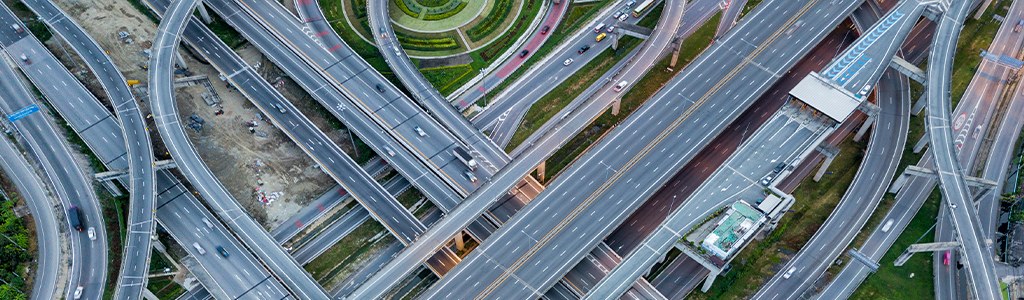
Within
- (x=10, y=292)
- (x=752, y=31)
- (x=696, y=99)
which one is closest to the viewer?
(x=10, y=292)

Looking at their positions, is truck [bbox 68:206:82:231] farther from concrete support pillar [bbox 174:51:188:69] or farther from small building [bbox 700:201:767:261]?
small building [bbox 700:201:767:261]

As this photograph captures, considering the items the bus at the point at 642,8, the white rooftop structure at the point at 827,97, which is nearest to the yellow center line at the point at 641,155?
the white rooftop structure at the point at 827,97

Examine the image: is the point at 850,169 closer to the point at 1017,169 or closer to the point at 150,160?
the point at 1017,169

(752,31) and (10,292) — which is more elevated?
(752,31)

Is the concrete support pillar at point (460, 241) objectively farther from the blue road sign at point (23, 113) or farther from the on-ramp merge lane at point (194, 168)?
the blue road sign at point (23, 113)

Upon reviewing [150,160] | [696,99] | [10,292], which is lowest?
[10,292]

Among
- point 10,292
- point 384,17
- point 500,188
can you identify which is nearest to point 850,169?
point 500,188
